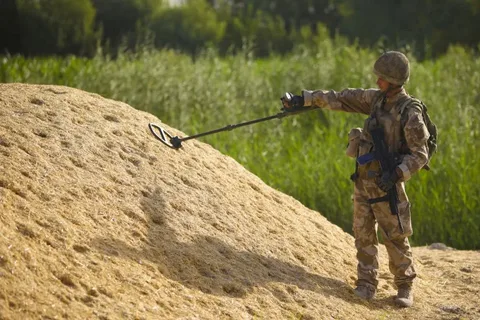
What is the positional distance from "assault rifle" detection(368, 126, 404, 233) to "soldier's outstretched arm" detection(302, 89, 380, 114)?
31 centimetres

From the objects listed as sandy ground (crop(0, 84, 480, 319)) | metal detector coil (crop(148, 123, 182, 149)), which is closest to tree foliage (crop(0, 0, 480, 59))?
metal detector coil (crop(148, 123, 182, 149))

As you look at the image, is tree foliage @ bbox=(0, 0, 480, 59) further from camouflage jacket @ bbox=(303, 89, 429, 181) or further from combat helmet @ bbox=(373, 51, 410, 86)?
combat helmet @ bbox=(373, 51, 410, 86)

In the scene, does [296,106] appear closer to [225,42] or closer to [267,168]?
[267,168]

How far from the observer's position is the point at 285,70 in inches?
623

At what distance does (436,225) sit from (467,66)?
7.25 metres

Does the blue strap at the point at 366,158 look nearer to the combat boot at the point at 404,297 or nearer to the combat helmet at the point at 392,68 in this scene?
the combat helmet at the point at 392,68

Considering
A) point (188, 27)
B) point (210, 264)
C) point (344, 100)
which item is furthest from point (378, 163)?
point (188, 27)

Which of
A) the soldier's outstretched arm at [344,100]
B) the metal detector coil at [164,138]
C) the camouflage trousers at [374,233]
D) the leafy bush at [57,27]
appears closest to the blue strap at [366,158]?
the camouflage trousers at [374,233]

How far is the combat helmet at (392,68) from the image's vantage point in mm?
5387

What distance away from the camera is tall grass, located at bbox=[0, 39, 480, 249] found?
9.14 metres

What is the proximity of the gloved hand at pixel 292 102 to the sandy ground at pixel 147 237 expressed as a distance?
0.73 metres

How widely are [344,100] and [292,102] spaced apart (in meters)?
0.33

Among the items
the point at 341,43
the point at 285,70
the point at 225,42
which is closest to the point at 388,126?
the point at 285,70

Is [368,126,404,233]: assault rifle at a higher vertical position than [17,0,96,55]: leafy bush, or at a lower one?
higher
